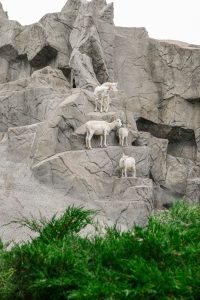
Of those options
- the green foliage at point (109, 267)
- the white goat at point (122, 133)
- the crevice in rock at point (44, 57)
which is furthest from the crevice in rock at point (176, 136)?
the green foliage at point (109, 267)

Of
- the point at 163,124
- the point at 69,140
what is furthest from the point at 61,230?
the point at 163,124

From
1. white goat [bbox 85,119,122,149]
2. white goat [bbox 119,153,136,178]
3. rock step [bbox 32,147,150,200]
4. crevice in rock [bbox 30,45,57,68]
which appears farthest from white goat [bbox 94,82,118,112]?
crevice in rock [bbox 30,45,57,68]

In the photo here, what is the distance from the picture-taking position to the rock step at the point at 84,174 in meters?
19.2

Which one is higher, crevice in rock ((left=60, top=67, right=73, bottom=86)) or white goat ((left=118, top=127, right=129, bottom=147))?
crevice in rock ((left=60, top=67, right=73, bottom=86))

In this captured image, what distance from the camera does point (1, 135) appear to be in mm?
23531

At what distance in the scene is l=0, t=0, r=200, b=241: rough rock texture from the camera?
62.6 ft

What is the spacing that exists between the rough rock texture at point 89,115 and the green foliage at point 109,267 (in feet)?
29.3

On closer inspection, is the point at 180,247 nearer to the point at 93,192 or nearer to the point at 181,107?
the point at 93,192

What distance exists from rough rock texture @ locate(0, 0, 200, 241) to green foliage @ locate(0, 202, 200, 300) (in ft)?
29.3

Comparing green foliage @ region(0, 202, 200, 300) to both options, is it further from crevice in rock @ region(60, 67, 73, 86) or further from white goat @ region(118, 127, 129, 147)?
crevice in rock @ region(60, 67, 73, 86)

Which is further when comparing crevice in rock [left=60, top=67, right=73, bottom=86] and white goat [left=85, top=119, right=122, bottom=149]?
crevice in rock [left=60, top=67, right=73, bottom=86]

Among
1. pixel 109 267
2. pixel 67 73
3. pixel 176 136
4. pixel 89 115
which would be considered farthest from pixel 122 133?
pixel 109 267

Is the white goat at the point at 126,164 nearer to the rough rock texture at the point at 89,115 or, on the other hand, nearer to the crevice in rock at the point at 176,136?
the rough rock texture at the point at 89,115

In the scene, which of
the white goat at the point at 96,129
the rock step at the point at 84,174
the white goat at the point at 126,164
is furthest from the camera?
the white goat at the point at 96,129
